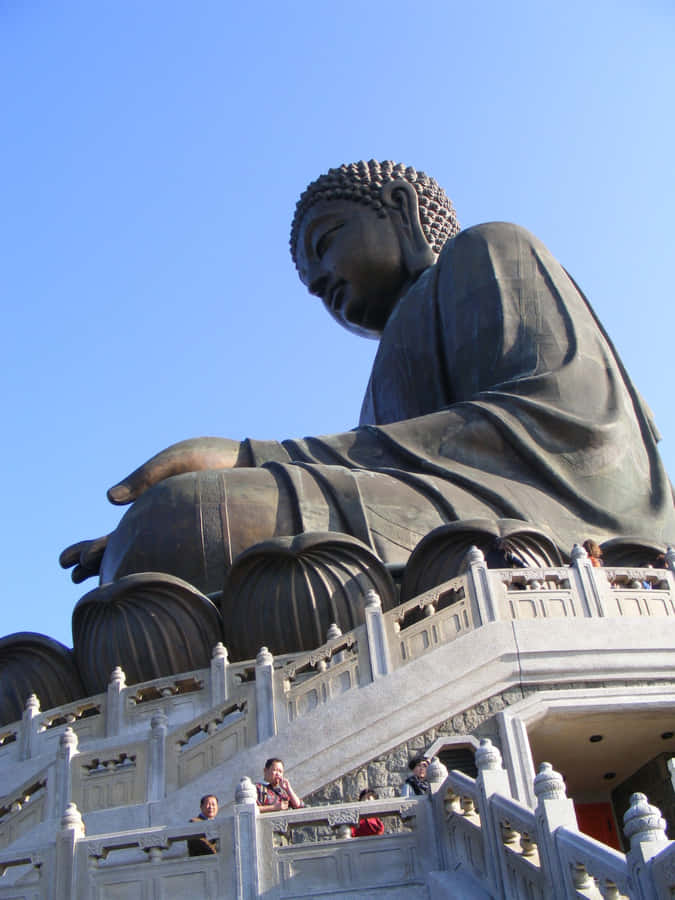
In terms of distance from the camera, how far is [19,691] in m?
9.73

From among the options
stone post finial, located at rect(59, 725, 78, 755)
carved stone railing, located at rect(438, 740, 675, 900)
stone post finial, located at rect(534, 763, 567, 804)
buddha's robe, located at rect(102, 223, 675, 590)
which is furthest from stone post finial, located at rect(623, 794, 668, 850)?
buddha's robe, located at rect(102, 223, 675, 590)

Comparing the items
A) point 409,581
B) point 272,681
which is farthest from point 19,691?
point 272,681

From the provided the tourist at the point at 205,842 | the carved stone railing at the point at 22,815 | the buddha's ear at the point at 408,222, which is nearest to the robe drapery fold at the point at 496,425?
the buddha's ear at the point at 408,222

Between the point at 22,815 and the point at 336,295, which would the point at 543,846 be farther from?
the point at 336,295

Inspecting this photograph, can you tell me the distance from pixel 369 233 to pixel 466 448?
4903 millimetres

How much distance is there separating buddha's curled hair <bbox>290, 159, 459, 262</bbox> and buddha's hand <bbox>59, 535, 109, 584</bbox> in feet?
21.5

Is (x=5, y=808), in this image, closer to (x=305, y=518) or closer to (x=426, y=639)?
(x=426, y=639)

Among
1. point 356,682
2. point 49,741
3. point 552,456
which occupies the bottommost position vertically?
point 356,682

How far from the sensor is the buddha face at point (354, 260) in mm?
15672

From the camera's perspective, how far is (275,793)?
5.21 meters

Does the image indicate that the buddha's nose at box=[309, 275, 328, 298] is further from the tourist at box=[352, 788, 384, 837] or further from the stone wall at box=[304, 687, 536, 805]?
the tourist at box=[352, 788, 384, 837]

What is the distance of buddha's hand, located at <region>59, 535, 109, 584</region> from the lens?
447 inches

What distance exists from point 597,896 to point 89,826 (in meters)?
3.36

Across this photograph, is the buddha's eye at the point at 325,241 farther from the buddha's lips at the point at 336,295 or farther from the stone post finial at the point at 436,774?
the stone post finial at the point at 436,774
